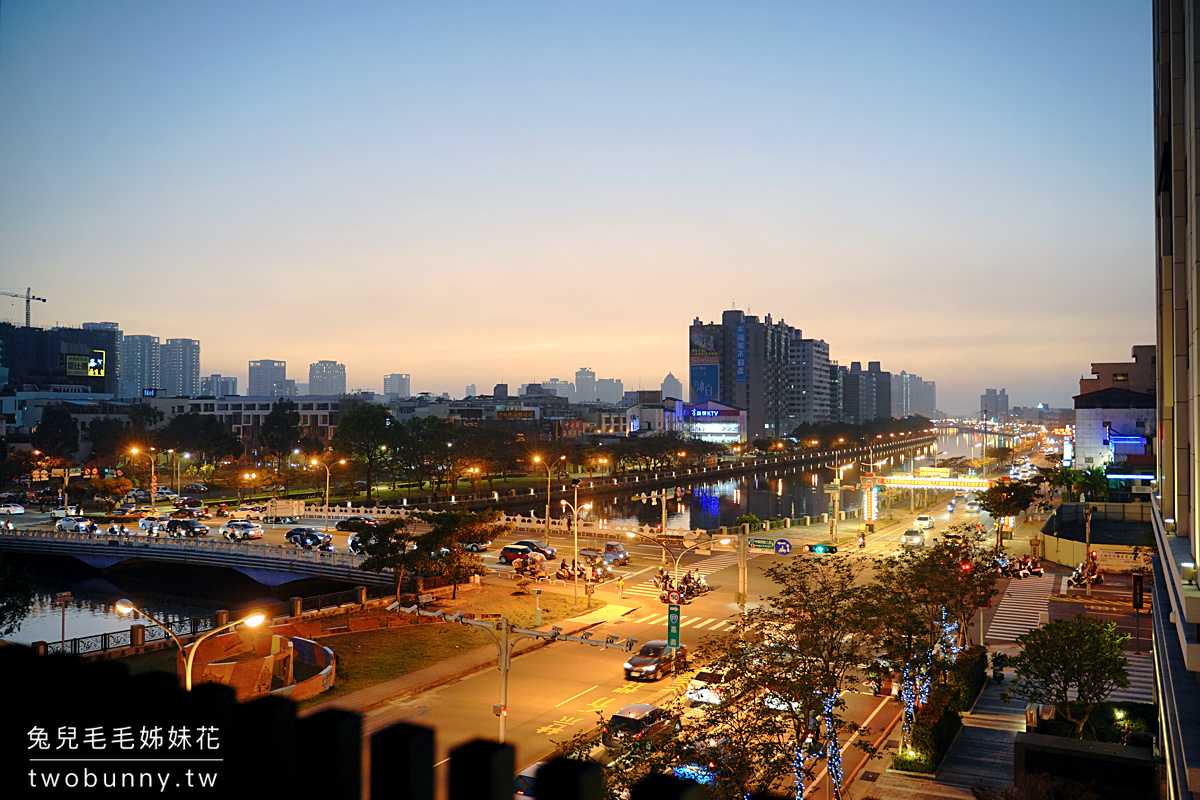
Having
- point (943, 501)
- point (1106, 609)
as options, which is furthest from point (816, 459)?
point (1106, 609)

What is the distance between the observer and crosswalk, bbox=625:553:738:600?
4957cm

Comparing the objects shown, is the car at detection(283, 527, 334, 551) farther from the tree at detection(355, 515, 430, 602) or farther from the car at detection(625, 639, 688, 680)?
the car at detection(625, 639, 688, 680)

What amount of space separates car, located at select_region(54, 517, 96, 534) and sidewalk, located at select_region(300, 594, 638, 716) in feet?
141

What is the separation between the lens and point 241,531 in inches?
2520

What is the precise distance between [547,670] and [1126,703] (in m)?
20.1

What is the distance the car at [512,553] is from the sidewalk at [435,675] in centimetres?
1472

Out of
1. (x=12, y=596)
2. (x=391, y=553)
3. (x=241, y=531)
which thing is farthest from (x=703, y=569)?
(x=12, y=596)

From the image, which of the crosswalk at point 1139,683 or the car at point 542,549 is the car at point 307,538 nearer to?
the car at point 542,549

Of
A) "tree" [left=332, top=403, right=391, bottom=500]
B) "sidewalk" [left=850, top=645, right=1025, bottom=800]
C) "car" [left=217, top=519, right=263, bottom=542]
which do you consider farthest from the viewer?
"tree" [left=332, top=403, right=391, bottom=500]

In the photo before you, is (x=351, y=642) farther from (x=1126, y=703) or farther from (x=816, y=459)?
(x=816, y=459)

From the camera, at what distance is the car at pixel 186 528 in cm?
6630

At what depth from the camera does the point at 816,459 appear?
19438cm

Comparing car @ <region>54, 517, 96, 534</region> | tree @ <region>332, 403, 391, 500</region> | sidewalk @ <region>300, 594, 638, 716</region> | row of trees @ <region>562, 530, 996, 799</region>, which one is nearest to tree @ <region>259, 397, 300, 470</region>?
tree @ <region>332, 403, 391, 500</region>

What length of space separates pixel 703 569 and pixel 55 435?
98992 mm
